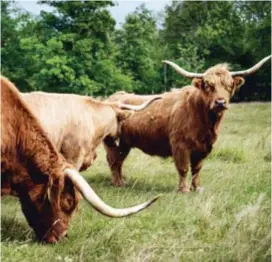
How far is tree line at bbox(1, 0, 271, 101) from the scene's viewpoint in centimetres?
3781

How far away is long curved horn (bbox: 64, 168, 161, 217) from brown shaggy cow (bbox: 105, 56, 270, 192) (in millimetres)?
3331

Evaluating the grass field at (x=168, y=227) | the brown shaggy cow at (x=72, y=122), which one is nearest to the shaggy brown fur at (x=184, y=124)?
the grass field at (x=168, y=227)

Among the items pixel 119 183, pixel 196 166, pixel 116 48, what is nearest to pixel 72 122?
pixel 119 183

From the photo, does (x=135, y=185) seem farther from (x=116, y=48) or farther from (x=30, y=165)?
(x=116, y=48)

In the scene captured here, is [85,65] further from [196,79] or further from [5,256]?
[5,256]

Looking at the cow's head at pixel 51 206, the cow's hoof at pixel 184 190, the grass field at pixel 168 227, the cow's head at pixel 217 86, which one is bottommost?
the cow's hoof at pixel 184 190

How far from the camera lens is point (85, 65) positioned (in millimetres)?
39969

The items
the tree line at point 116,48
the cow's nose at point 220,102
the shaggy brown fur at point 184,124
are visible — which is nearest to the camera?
the cow's nose at point 220,102

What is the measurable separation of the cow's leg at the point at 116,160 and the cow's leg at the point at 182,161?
73cm

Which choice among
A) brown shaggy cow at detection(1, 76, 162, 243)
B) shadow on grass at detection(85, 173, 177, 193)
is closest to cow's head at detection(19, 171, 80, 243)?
brown shaggy cow at detection(1, 76, 162, 243)

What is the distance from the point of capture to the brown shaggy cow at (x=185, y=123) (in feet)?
26.8

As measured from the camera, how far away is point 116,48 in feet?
143

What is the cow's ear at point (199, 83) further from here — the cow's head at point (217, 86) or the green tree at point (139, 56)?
the green tree at point (139, 56)

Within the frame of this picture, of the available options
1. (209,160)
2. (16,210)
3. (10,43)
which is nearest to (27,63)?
(10,43)
